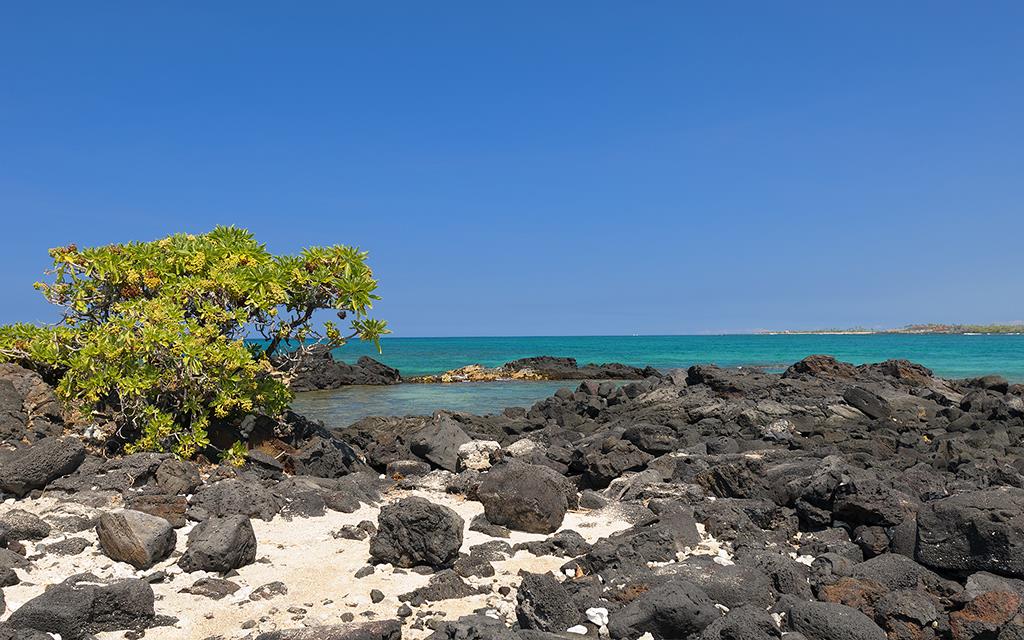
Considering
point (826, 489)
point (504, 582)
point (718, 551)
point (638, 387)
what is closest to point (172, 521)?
point (504, 582)

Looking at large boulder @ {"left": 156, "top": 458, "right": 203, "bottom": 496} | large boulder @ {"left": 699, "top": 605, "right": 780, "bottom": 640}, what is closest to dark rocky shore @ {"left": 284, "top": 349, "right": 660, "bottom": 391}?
large boulder @ {"left": 156, "top": 458, "right": 203, "bottom": 496}

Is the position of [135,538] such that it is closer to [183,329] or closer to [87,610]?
[87,610]

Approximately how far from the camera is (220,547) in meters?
6.43

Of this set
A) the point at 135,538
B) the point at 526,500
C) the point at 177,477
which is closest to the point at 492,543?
the point at 526,500

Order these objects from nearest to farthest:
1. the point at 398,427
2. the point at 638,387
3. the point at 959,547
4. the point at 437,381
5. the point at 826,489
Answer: the point at 959,547 < the point at 826,489 < the point at 398,427 < the point at 638,387 < the point at 437,381

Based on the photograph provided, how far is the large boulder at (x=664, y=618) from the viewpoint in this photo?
208 inches

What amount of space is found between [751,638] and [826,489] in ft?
11.6

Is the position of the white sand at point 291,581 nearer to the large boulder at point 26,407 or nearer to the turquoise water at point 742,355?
the large boulder at point 26,407

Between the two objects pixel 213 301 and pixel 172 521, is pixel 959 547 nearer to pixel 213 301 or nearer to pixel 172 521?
pixel 172 521

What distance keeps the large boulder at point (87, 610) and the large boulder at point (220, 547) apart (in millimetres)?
769

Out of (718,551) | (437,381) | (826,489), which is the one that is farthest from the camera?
(437,381)

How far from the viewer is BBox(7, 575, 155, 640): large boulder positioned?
204 inches

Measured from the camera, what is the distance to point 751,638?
4.96 meters

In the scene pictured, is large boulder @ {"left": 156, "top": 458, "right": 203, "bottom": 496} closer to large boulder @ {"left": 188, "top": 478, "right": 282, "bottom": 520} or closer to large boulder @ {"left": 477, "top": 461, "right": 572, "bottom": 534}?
large boulder @ {"left": 188, "top": 478, "right": 282, "bottom": 520}
